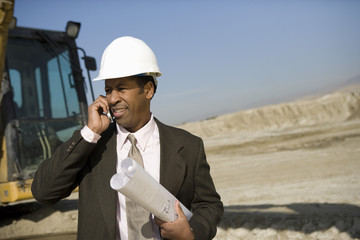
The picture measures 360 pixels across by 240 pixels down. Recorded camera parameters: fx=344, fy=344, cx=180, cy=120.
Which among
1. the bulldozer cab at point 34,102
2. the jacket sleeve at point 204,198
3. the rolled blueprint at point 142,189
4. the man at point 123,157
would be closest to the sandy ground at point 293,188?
the bulldozer cab at point 34,102

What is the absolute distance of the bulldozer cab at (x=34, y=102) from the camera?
568cm

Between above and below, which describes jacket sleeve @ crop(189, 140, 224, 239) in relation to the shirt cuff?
below

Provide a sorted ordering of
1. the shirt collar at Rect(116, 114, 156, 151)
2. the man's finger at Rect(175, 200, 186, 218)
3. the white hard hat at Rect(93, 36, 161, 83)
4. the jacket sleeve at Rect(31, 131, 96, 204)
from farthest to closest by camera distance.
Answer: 1. the shirt collar at Rect(116, 114, 156, 151)
2. the white hard hat at Rect(93, 36, 161, 83)
3. the jacket sleeve at Rect(31, 131, 96, 204)
4. the man's finger at Rect(175, 200, 186, 218)

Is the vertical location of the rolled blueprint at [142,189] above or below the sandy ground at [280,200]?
above

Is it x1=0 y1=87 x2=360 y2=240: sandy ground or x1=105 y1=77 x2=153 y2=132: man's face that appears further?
x1=0 y1=87 x2=360 y2=240: sandy ground

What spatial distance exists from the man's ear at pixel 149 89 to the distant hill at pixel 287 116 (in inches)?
1015

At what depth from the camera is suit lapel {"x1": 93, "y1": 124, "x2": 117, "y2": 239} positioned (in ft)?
5.48

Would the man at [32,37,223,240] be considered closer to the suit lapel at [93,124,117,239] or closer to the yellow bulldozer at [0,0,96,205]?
the suit lapel at [93,124,117,239]

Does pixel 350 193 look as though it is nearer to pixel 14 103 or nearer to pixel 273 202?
pixel 273 202

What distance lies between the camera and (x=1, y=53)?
16.0 ft

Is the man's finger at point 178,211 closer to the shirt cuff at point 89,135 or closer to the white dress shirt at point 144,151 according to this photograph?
the white dress shirt at point 144,151

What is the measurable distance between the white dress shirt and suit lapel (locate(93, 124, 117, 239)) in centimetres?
5

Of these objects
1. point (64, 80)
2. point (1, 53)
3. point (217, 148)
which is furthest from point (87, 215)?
point (217, 148)

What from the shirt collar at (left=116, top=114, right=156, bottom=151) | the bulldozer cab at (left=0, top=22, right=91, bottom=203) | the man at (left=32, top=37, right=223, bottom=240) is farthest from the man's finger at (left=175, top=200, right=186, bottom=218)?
the bulldozer cab at (left=0, top=22, right=91, bottom=203)
